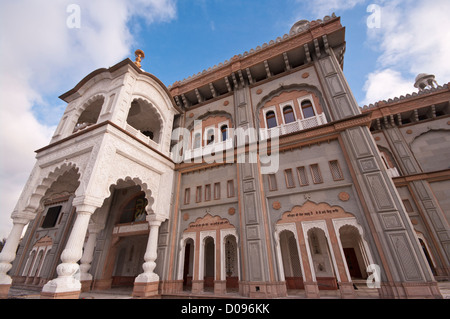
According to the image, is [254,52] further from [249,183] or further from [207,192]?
[207,192]

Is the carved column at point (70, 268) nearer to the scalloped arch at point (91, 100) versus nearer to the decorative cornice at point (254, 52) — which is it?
the scalloped arch at point (91, 100)

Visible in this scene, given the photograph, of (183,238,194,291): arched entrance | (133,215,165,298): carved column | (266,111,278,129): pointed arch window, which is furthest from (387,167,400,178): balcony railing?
(133,215,165,298): carved column

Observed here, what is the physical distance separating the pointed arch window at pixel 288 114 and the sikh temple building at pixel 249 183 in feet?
0.75

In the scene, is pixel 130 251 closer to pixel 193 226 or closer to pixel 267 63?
pixel 193 226

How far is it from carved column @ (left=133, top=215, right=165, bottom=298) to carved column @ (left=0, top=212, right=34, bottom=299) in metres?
4.26

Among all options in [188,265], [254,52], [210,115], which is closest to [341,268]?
[188,265]

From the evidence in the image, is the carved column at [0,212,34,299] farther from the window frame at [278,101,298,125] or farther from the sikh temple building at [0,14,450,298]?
the window frame at [278,101,298,125]

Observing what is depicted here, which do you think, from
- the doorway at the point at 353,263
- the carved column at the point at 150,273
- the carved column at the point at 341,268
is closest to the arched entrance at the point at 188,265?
the carved column at the point at 150,273

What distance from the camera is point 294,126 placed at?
9805mm

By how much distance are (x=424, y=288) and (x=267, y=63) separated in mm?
10957

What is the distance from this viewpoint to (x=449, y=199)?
35.2 ft

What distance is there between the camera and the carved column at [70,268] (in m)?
5.61

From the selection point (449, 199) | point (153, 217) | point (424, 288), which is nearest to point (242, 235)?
point (153, 217)

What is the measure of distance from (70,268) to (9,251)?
3.83 metres
